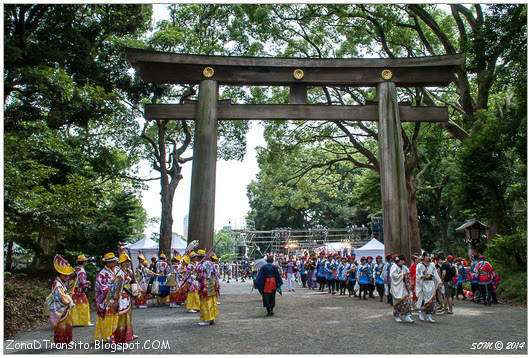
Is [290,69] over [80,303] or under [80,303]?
over

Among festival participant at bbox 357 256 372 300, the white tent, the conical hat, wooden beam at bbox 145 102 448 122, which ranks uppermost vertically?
wooden beam at bbox 145 102 448 122

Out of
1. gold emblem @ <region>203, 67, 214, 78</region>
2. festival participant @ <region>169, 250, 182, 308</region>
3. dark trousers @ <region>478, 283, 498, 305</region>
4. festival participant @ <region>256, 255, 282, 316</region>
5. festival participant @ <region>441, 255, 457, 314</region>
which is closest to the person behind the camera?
festival participant @ <region>256, 255, 282, 316</region>

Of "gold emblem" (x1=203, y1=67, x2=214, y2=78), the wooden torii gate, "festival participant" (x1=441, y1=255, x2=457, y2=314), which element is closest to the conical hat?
the wooden torii gate

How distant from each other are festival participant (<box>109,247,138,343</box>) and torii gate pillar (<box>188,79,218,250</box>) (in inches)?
134

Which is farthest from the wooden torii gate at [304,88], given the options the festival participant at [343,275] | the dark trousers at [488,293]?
the festival participant at [343,275]

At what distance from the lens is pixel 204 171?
34.3 feet

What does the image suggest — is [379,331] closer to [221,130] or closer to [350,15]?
[350,15]

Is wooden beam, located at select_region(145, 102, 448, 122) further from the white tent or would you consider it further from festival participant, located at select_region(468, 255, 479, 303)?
the white tent

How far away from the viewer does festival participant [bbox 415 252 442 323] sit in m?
8.70

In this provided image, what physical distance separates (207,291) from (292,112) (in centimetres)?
565

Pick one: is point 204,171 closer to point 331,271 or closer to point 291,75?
point 291,75

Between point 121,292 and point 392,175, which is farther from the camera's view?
point 392,175

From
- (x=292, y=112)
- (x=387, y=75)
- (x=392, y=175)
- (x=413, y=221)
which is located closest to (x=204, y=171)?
(x=292, y=112)

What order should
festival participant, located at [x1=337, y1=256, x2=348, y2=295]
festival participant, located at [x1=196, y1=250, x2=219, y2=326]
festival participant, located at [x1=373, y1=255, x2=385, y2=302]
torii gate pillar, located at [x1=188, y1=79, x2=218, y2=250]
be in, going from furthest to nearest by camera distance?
festival participant, located at [x1=337, y1=256, x2=348, y2=295] → festival participant, located at [x1=373, y1=255, x2=385, y2=302] → torii gate pillar, located at [x1=188, y1=79, x2=218, y2=250] → festival participant, located at [x1=196, y1=250, x2=219, y2=326]
